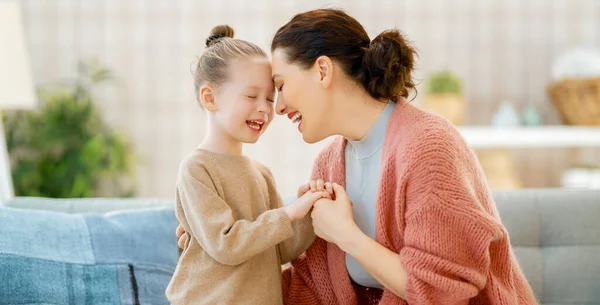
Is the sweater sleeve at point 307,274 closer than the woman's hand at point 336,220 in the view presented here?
No

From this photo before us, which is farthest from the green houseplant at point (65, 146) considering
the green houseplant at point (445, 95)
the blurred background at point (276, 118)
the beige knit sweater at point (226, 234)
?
the beige knit sweater at point (226, 234)

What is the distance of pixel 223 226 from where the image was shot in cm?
157

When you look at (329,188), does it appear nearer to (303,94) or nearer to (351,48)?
(303,94)

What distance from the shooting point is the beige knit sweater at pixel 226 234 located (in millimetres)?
1574

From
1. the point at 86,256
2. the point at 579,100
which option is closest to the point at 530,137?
the point at 579,100

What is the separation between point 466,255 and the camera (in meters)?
1.51

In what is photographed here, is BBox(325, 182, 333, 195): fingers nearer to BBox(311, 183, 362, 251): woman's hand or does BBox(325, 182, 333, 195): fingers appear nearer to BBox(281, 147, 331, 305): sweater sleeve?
BBox(311, 183, 362, 251): woman's hand

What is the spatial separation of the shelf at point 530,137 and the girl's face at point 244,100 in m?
2.49

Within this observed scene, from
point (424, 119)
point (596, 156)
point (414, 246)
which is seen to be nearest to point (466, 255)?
point (414, 246)

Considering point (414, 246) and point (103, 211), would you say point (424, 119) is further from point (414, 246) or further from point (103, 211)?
point (103, 211)

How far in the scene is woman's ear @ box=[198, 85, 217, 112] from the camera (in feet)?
5.52

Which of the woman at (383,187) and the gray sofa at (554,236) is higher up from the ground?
the woman at (383,187)

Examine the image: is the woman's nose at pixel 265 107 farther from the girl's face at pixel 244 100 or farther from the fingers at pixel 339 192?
the fingers at pixel 339 192

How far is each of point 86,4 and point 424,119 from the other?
315cm
